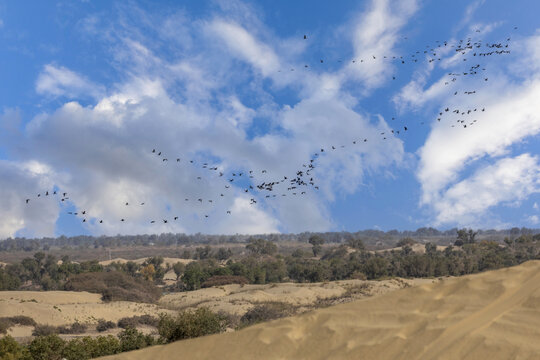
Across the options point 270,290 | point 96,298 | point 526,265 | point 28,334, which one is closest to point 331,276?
point 270,290

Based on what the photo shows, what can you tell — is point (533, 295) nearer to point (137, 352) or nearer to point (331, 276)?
point (137, 352)

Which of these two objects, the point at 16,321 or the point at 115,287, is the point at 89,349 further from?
the point at 115,287

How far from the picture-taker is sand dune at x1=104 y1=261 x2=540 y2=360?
28.6ft

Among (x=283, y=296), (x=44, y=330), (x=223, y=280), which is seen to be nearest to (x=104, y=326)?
(x=44, y=330)

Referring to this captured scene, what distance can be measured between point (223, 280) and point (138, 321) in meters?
30.6

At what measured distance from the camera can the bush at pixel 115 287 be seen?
58.7 meters

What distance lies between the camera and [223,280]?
71.2 metres

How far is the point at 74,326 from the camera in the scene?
39031mm

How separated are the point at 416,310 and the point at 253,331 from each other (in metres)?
3.94

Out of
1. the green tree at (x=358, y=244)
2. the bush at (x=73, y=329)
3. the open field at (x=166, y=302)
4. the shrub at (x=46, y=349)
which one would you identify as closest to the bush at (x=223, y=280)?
the open field at (x=166, y=302)

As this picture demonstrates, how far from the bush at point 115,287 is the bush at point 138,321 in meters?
16.0

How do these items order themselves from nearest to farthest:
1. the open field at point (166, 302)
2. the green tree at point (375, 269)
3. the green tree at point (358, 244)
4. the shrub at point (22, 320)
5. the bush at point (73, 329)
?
the bush at point (73, 329) < the shrub at point (22, 320) < the open field at point (166, 302) < the green tree at point (375, 269) < the green tree at point (358, 244)

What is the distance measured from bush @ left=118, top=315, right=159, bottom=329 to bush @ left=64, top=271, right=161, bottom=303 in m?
16.0

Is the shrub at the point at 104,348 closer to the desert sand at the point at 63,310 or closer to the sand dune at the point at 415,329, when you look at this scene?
the sand dune at the point at 415,329
